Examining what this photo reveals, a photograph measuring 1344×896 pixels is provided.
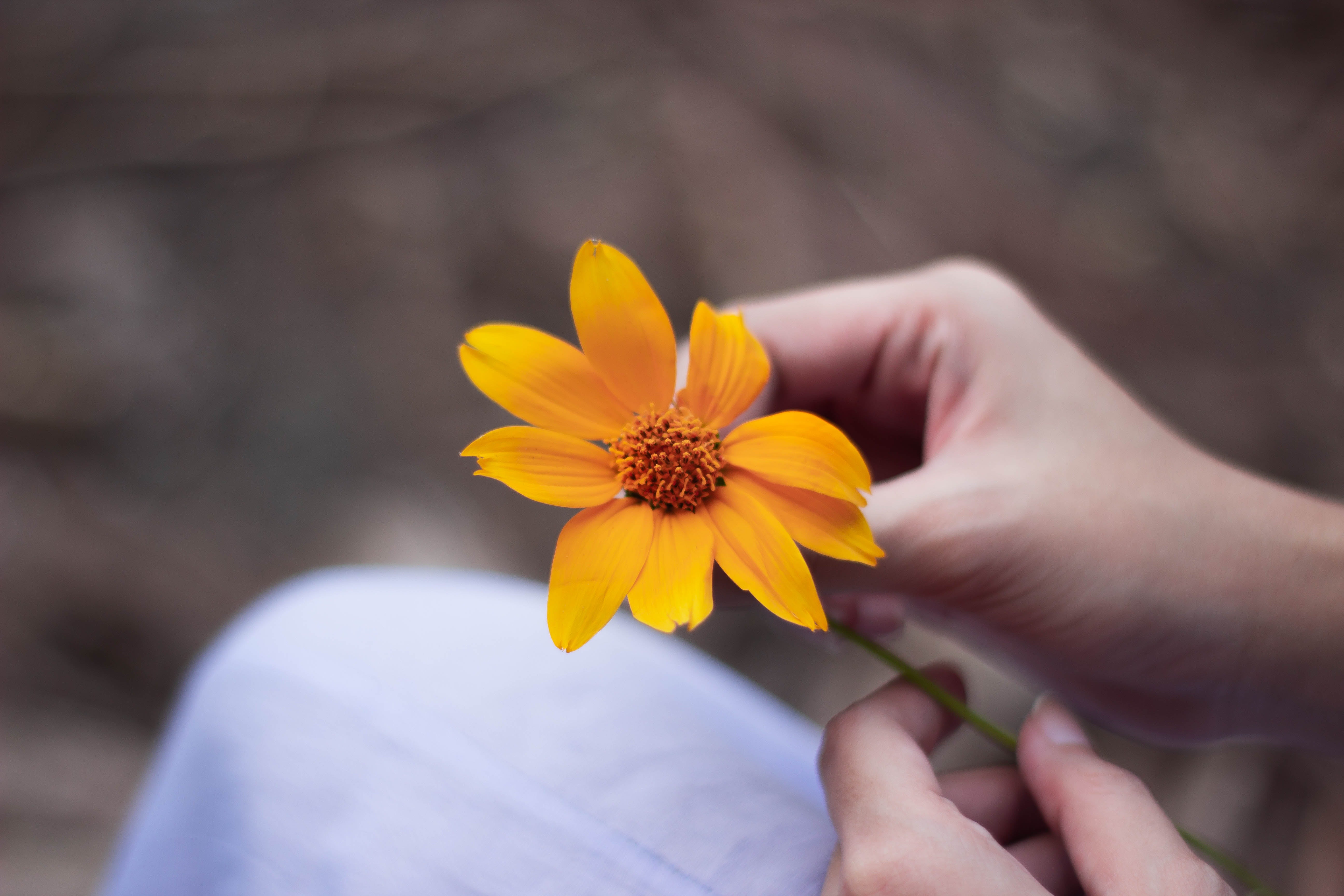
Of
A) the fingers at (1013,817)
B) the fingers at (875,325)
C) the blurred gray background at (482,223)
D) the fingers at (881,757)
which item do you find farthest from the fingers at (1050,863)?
the blurred gray background at (482,223)

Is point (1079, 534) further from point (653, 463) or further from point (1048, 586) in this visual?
point (653, 463)

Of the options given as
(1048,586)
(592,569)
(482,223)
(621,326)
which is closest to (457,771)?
(592,569)

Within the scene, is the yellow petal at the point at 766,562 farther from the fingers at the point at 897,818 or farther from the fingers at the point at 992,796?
the fingers at the point at 992,796

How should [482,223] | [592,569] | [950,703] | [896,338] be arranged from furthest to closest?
[482,223] < [896,338] < [950,703] < [592,569]

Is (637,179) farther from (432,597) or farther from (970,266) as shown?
(432,597)

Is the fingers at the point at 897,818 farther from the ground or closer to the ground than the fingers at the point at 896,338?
closer to the ground
